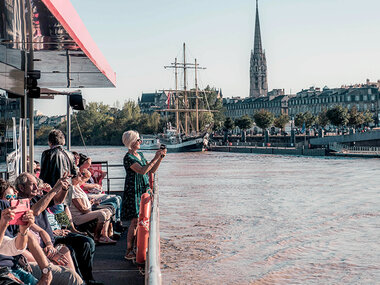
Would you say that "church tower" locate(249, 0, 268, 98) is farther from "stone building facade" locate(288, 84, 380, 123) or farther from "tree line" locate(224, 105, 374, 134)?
"tree line" locate(224, 105, 374, 134)

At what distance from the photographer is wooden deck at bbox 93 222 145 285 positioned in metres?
6.18

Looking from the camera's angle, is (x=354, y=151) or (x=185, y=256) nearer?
(x=185, y=256)

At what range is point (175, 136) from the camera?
102 m

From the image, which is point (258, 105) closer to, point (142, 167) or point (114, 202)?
point (114, 202)

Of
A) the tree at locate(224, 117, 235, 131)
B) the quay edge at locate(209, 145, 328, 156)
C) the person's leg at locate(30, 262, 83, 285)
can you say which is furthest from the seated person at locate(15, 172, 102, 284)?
the tree at locate(224, 117, 235, 131)

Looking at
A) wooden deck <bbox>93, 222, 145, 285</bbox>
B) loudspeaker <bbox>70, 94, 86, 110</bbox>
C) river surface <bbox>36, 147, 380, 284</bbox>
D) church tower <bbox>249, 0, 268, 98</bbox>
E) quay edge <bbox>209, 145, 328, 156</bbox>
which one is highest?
church tower <bbox>249, 0, 268, 98</bbox>

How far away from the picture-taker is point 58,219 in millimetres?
6543

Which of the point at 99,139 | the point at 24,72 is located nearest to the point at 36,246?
the point at 24,72

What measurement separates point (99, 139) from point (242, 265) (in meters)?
119

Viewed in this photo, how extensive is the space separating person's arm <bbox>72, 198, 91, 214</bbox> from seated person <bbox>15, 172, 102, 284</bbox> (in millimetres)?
1436

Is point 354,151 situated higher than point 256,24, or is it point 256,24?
point 256,24

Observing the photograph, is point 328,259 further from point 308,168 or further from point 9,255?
point 308,168

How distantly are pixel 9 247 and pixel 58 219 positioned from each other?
89.8 inches

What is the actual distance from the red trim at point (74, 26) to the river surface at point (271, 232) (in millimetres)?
6246
